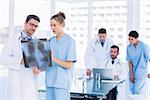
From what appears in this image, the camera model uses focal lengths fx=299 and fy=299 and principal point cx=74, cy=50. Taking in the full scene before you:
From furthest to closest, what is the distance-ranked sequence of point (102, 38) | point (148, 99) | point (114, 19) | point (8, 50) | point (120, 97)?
point (114, 19), point (120, 97), point (148, 99), point (102, 38), point (8, 50)

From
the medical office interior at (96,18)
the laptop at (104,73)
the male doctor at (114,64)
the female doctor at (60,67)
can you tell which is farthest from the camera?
the medical office interior at (96,18)

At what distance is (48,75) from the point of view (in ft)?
9.07

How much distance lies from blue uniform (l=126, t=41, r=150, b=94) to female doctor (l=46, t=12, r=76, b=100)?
181cm

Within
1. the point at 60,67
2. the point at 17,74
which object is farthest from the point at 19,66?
the point at 60,67

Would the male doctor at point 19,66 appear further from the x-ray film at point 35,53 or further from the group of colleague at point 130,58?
the group of colleague at point 130,58

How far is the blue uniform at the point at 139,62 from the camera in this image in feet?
14.2

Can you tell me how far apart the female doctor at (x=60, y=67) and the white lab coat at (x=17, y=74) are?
161 millimetres

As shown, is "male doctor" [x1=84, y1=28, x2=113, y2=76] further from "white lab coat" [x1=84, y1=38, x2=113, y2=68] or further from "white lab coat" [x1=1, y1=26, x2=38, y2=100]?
"white lab coat" [x1=1, y1=26, x2=38, y2=100]

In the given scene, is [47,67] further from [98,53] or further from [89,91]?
[98,53]

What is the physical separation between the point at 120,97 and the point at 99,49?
1.20m

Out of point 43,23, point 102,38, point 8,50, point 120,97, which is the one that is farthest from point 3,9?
point 120,97

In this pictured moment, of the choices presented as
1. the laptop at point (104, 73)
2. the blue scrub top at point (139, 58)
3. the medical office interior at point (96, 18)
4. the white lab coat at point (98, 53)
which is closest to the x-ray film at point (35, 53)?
the laptop at point (104, 73)

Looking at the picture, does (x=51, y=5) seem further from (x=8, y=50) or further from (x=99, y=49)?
(x=8, y=50)

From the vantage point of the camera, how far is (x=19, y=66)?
8.54 ft
